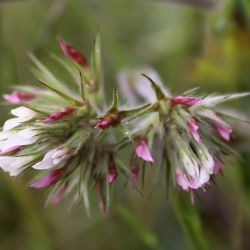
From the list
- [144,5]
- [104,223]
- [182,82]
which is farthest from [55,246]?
→ [144,5]

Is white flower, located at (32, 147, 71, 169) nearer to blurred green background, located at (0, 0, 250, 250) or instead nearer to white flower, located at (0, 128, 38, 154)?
white flower, located at (0, 128, 38, 154)

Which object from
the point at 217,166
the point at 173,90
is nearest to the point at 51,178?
the point at 217,166

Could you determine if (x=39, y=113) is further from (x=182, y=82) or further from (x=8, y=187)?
(x=182, y=82)

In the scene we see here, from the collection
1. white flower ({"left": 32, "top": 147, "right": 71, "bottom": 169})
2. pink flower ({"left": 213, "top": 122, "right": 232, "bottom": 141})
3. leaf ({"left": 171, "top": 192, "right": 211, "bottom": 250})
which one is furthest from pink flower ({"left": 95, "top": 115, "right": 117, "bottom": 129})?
leaf ({"left": 171, "top": 192, "right": 211, "bottom": 250})

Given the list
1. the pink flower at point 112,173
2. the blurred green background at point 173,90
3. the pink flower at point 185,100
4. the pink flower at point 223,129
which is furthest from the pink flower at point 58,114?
the blurred green background at point 173,90

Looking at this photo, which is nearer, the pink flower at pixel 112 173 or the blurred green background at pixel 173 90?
the pink flower at pixel 112 173

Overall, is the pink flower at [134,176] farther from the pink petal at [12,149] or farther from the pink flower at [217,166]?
the pink petal at [12,149]

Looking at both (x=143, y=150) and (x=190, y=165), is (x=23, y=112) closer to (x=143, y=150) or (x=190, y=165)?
(x=143, y=150)
